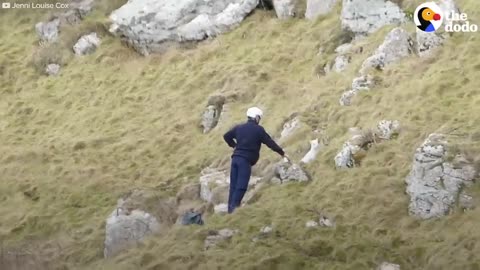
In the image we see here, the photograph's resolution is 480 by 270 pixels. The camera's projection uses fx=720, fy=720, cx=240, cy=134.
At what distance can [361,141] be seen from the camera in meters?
13.2

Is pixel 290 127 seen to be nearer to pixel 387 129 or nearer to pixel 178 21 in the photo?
pixel 387 129

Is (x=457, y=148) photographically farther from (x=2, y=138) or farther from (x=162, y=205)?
(x=2, y=138)

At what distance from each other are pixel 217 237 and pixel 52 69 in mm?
11831

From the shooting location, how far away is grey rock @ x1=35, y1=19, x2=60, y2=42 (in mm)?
22734

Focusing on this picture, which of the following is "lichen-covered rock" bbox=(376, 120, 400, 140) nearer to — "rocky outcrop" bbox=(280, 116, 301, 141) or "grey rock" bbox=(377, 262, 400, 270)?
"rocky outcrop" bbox=(280, 116, 301, 141)

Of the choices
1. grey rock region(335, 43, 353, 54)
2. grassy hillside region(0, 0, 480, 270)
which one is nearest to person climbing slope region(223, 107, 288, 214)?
grassy hillside region(0, 0, 480, 270)

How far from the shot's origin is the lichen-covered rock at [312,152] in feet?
44.4

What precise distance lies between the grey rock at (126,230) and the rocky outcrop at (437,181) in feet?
14.6

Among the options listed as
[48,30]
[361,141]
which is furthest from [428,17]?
[48,30]

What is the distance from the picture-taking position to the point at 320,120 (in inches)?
583

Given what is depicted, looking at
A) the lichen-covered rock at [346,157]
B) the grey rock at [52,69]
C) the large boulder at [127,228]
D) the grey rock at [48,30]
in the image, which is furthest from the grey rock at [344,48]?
the grey rock at [48,30]

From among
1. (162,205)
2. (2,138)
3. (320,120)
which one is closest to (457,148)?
(320,120)

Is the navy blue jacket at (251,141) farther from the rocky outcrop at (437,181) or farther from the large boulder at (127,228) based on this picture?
the rocky outcrop at (437,181)

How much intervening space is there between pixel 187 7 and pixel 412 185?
36.6ft
